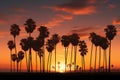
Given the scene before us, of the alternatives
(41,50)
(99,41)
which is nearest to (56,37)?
(41,50)

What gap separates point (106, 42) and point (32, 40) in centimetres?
3864

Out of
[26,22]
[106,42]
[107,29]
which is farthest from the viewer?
[106,42]

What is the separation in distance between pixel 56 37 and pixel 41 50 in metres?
11.2

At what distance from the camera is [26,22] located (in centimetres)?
13262

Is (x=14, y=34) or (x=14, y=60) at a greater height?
(x=14, y=34)

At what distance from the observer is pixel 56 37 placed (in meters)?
159

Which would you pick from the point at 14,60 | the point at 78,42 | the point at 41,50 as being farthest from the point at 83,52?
the point at 14,60

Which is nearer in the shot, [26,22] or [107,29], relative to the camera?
[26,22]

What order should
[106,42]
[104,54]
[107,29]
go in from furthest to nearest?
1. [104,54]
2. [106,42]
3. [107,29]

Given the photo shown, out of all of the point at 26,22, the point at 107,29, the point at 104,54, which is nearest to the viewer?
the point at 26,22

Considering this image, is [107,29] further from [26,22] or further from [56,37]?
[26,22]

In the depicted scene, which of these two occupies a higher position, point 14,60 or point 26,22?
point 26,22

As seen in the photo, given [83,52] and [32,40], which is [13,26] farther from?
[83,52]

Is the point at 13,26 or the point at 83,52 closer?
the point at 13,26
